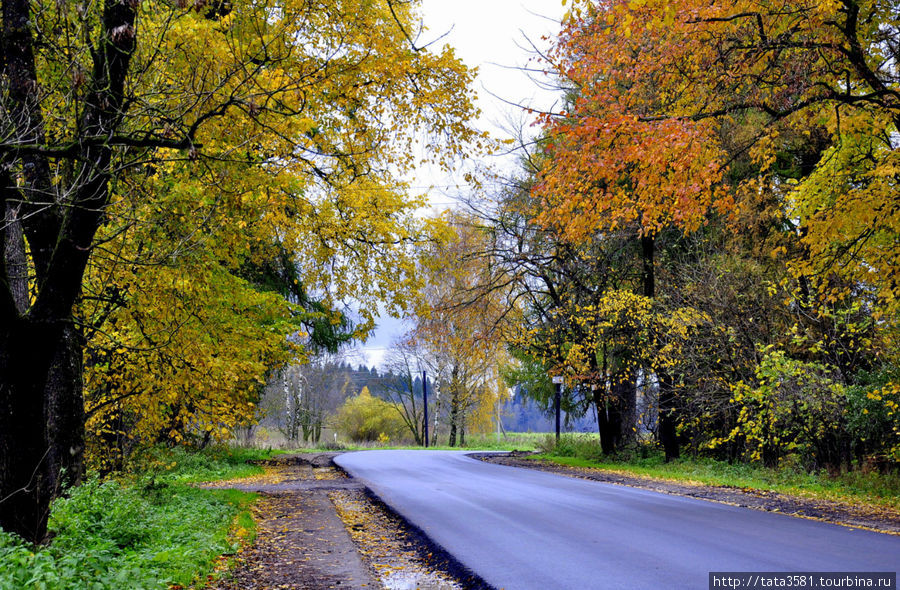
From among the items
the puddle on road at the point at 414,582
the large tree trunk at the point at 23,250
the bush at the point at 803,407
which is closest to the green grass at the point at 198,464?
the large tree trunk at the point at 23,250

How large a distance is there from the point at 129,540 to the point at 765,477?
45.4ft

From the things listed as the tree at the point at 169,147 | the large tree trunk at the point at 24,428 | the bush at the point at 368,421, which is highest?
the tree at the point at 169,147

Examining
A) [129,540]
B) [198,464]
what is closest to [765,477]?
[129,540]

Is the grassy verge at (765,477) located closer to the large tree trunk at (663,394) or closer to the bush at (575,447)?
the large tree trunk at (663,394)

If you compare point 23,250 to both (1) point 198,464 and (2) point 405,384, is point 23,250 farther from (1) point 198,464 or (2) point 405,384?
(2) point 405,384

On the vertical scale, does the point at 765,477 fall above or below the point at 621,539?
below

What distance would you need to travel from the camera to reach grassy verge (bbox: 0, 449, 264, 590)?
4.87 meters

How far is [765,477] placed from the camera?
50.0 feet

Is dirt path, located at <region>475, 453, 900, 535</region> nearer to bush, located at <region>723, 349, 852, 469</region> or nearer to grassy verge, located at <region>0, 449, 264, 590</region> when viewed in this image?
bush, located at <region>723, 349, 852, 469</region>

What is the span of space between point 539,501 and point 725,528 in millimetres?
3653

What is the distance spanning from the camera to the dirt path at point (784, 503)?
8836mm

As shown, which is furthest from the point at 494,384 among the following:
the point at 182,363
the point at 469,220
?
the point at 182,363

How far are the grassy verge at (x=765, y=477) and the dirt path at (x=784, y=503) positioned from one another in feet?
1.98

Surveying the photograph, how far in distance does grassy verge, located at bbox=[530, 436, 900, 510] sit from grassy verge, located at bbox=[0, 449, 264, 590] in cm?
1025
